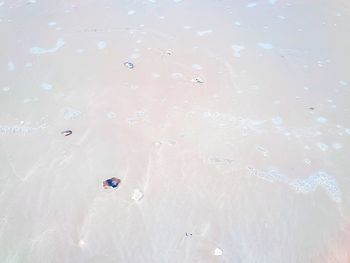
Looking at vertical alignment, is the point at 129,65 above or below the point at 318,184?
above

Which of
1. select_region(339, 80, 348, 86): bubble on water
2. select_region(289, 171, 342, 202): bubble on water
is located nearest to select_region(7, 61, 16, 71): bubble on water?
select_region(289, 171, 342, 202): bubble on water

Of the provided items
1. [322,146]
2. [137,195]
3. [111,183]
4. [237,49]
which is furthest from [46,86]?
[322,146]

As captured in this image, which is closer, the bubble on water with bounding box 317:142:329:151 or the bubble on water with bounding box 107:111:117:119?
the bubble on water with bounding box 317:142:329:151

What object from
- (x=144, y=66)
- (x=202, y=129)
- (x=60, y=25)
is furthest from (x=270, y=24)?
(x=60, y=25)

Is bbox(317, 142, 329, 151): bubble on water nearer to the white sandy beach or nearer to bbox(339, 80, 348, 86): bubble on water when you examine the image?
the white sandy beach

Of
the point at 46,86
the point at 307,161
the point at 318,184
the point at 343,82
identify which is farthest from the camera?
the point at 343,82

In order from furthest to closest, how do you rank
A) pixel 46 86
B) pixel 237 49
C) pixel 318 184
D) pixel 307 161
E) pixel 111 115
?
pixel 237 49 → pixel 46 86 → pixel 111 115 → pixel 307 161 → pixel 318 184

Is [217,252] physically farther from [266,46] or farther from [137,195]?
[266,46]

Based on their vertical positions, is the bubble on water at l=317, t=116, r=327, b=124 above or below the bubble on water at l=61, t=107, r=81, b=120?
below
